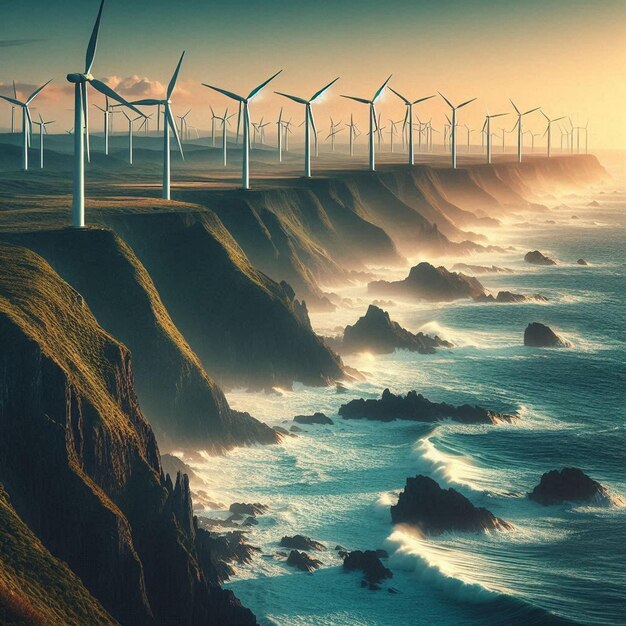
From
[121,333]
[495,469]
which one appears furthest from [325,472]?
[121,333]

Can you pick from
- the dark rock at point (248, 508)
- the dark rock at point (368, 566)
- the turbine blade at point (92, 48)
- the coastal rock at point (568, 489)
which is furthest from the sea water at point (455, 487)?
the turbine blade at point (92, 48)

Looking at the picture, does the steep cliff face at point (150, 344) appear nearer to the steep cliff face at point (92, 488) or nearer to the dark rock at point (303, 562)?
the steep cliff face at point (92, 488)

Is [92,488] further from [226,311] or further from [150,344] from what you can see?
[226,311]

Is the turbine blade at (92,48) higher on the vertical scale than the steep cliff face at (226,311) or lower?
higher

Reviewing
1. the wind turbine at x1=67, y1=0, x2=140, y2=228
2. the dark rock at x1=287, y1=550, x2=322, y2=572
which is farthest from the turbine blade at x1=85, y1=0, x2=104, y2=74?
the dark rock at x1=287, y1=550, x2=322, y2=572

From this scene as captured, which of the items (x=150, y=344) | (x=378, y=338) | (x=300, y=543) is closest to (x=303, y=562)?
(x=300, y=543)

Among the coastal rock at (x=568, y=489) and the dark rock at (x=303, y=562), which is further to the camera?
the coastal rock at (x=568, y=489)
